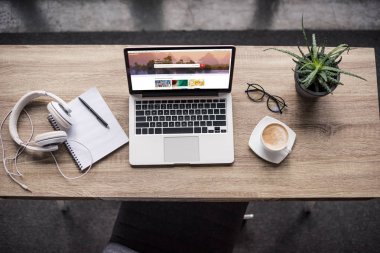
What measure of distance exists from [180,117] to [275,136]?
324 millimetres

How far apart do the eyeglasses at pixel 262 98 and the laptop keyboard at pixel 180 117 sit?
0.39 ft

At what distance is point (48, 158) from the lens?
142cm

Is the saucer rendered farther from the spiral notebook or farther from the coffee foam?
the spiral notebook

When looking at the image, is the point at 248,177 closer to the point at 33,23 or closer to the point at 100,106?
the point at 100,106

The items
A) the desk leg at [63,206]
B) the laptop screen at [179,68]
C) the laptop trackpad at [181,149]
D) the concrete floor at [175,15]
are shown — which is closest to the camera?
the laptop screen at [179,68]

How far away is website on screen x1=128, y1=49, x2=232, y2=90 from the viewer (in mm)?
1318

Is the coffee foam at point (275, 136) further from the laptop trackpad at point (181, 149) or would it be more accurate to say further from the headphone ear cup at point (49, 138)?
the headphone ear cup at point (49, 138)

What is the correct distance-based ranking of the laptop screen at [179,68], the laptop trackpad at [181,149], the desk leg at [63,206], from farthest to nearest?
the desk leg at [63,206], the laptop trackpad at [181,149], the laptop screen at [179,68]

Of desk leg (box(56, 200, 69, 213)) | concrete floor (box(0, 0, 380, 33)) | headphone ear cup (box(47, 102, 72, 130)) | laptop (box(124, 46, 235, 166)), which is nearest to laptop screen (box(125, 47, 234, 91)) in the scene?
laptop (box(124, 46, 235, 166))

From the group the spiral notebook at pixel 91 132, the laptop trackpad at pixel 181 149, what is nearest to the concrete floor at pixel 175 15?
the spiral notebook at pixel 91 132

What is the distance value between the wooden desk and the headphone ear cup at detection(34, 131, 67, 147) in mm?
67

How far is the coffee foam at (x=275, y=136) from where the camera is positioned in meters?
1.40

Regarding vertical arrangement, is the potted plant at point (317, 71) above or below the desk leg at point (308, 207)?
above

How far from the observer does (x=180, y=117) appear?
57.0 inches
